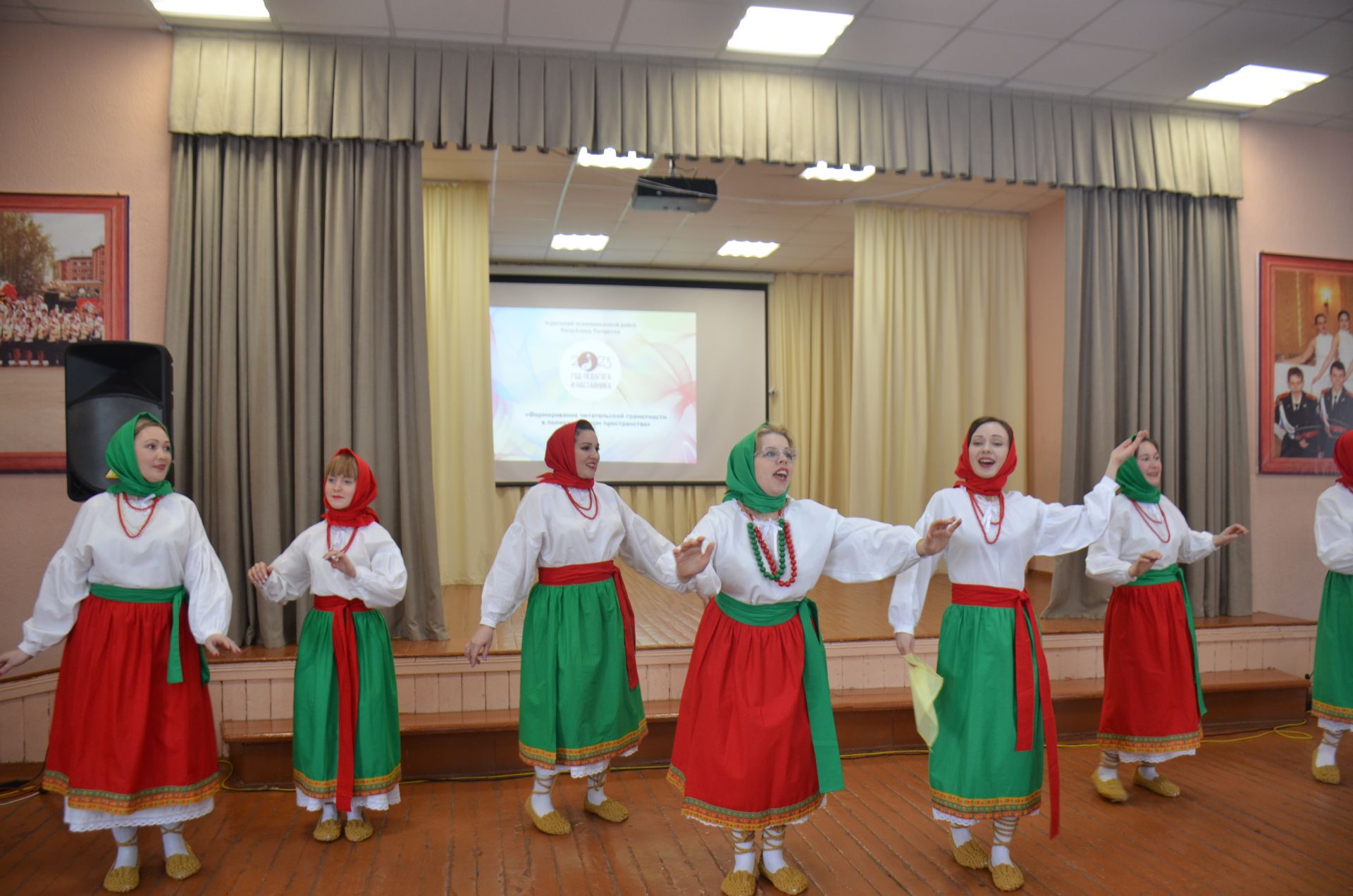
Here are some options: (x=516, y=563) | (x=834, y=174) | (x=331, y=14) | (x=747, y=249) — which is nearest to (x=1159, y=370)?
(x=834, y=174)

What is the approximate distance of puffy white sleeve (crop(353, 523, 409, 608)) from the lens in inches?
136

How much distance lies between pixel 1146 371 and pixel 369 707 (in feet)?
15.7

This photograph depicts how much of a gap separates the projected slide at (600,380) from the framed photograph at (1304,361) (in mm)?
5069

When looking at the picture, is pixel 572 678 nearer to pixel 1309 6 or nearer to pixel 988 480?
pixel 988 480

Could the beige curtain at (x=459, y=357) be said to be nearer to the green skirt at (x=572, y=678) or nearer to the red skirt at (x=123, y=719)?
the green skirt at (x=572, y=678)

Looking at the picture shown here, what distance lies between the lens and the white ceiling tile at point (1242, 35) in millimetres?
4668

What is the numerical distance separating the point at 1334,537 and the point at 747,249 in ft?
18.8

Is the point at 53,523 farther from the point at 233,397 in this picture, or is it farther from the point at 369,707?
the point at 369,707

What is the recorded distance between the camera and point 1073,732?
15.9 feet

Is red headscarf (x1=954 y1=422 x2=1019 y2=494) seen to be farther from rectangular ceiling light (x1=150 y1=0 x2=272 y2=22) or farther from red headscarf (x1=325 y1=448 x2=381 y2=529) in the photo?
rectangular ceiling light (x1=150 y1=0 x2=272 y2=22)

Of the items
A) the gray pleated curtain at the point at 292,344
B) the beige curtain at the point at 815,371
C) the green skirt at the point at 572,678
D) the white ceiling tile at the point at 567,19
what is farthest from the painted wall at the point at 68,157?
the beige curtain at the point at 815,371

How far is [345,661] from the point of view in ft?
11.3

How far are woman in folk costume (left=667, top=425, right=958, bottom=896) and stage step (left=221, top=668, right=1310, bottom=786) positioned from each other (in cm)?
→ 138

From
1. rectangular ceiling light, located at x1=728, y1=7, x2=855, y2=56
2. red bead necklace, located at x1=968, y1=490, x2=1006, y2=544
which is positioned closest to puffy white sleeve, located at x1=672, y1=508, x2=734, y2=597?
red bead necklace, located at x1=968, y1=490, x2=1006, y2=544
